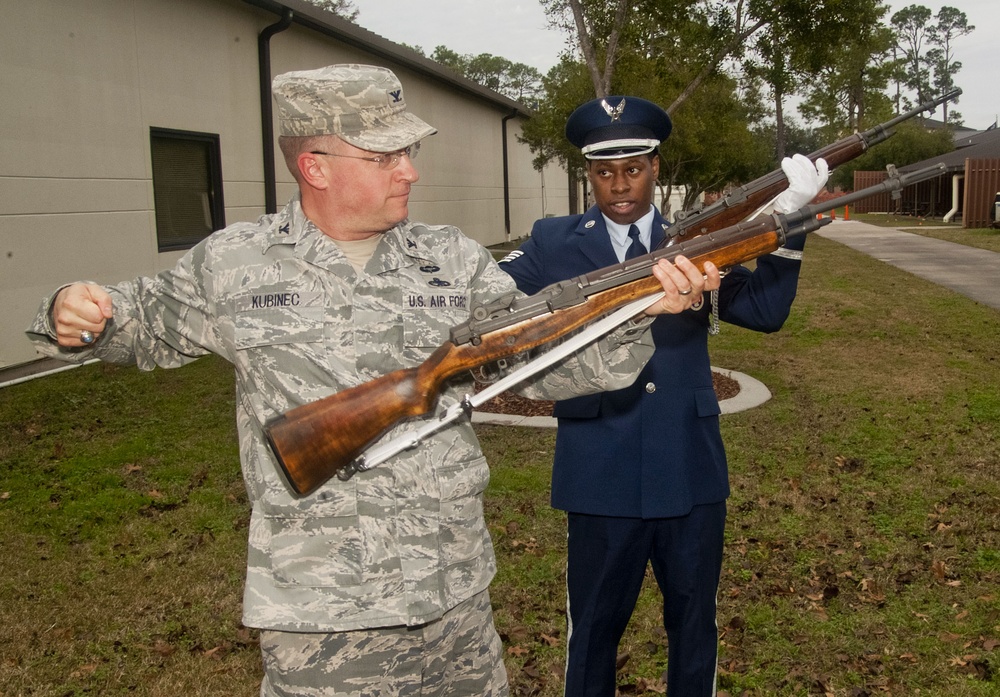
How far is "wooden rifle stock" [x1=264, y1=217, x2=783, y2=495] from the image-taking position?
7.95ft

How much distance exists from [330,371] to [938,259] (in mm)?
25325

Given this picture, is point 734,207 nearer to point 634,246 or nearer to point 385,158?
point 634,246

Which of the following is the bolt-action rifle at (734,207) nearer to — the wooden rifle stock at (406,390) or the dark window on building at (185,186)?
the wooden rifle stock at (406,390)

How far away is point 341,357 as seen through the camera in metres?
2.63

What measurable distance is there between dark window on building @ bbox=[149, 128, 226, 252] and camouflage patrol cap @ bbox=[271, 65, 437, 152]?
422 inches

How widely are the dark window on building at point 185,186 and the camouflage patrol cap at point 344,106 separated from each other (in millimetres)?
10730

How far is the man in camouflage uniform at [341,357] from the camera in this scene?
8.28ft

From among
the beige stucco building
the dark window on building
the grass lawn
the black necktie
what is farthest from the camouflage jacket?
the dark window on building

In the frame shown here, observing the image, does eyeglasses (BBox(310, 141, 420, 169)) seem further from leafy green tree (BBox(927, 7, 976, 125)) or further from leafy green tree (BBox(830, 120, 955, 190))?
leafy green tree (BBox(927, 7, 976, 125))

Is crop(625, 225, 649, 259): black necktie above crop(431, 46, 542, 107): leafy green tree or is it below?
below

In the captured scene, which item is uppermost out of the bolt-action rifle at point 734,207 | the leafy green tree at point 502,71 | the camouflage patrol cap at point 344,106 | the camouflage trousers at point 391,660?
the leafy green tree at point 502,71

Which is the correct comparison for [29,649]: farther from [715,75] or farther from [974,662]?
[715,75]

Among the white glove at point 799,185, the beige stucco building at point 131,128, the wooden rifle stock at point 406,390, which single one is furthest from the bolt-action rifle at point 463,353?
the beige stucco building at point 131,128

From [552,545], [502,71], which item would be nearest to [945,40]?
[502,71]
